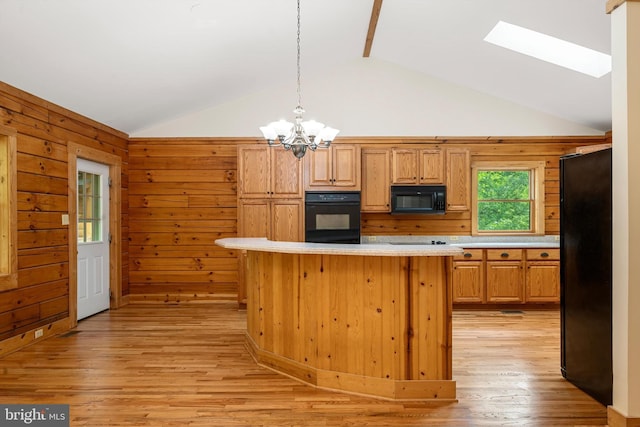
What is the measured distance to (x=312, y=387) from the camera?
291 centimetres

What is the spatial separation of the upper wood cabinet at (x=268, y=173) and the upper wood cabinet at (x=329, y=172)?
0.14 metres

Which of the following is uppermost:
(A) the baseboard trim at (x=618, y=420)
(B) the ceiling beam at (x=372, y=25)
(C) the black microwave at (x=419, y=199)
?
(B) the ceiling beam at (x=372, y=25)

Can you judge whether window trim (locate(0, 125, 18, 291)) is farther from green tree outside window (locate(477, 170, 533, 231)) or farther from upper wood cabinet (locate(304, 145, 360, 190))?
green tree outside window (locate(477, 170, 533, 231))

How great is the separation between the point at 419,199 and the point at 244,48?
9.27 ft

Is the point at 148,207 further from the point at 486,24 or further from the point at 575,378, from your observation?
the point at 575,378

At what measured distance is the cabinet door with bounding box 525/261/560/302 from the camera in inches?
209

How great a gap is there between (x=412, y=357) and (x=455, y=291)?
285 centimetres

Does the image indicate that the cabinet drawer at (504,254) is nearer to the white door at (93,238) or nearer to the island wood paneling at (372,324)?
the island wood paneling at (372,324)

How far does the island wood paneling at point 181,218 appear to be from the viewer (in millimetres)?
5844

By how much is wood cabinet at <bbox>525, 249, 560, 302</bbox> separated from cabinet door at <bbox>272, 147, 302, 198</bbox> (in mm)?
3041

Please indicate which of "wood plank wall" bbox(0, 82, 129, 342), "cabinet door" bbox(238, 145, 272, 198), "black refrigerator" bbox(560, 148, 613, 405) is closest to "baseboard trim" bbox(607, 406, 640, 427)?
"black refrigerator" bbox(560, 148, 613, 405)

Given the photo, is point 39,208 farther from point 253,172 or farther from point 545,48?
point 545,48

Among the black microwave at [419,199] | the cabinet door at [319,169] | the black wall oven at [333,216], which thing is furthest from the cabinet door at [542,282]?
the cabinet door at [319,169]

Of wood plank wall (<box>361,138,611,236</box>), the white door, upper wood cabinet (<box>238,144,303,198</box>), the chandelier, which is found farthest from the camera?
wood plank wall (<box>361,138,611,236</box>)
